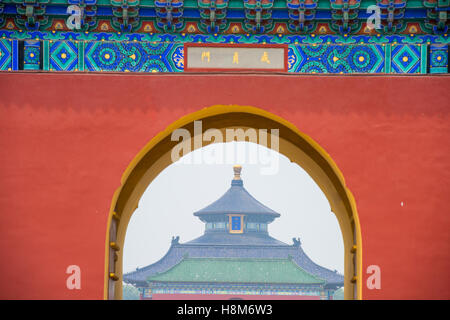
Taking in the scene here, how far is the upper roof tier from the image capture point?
2909cm

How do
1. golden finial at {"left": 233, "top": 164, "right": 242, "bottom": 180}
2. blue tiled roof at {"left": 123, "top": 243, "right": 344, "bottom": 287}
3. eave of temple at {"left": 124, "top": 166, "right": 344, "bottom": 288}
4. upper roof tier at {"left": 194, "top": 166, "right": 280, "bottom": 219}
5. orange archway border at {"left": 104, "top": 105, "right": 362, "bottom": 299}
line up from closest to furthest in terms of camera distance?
orange archway border at {"left": 104, "top": 105, "right": 362, "bottom": 299} < blue tiled roof at {"left": 123, "top": 243, "right": 344, "bottom": 287} < eave of temple at {"left": 124, "top": 166, "right": 344, "bottom": 288} < upper roof tier at {"left": 194, "top": 166, "right": 280, "bottom": 219} < golden finial at {"left": 233, "top": 164, "right": 242, "bottom": 180}

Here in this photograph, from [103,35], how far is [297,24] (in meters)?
1.85

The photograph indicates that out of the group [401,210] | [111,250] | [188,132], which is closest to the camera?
[401,210]

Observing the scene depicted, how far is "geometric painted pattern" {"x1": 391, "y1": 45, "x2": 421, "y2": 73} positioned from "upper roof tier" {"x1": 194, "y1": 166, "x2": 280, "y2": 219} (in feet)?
70.1

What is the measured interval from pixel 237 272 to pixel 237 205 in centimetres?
488

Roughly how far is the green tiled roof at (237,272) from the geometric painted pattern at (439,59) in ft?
56.1

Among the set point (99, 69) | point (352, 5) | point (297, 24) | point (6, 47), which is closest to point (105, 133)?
point (99, 69)

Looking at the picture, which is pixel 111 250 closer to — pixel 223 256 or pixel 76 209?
pixel 76 209

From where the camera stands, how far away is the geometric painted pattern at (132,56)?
781cm

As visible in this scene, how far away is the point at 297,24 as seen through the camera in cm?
784

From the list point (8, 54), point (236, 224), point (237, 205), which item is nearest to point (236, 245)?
point (236, 224)

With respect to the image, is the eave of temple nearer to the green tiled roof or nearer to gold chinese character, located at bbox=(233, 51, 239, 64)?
the green tiled roof

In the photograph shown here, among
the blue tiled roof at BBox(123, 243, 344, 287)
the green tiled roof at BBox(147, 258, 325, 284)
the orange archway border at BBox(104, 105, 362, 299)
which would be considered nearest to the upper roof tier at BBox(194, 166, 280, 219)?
the blue tiled roof at BBox(123, 243, 344, 287)

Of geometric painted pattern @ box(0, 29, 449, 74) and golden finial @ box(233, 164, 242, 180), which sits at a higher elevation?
golden finial @ box(233, 164, 242, 180)
